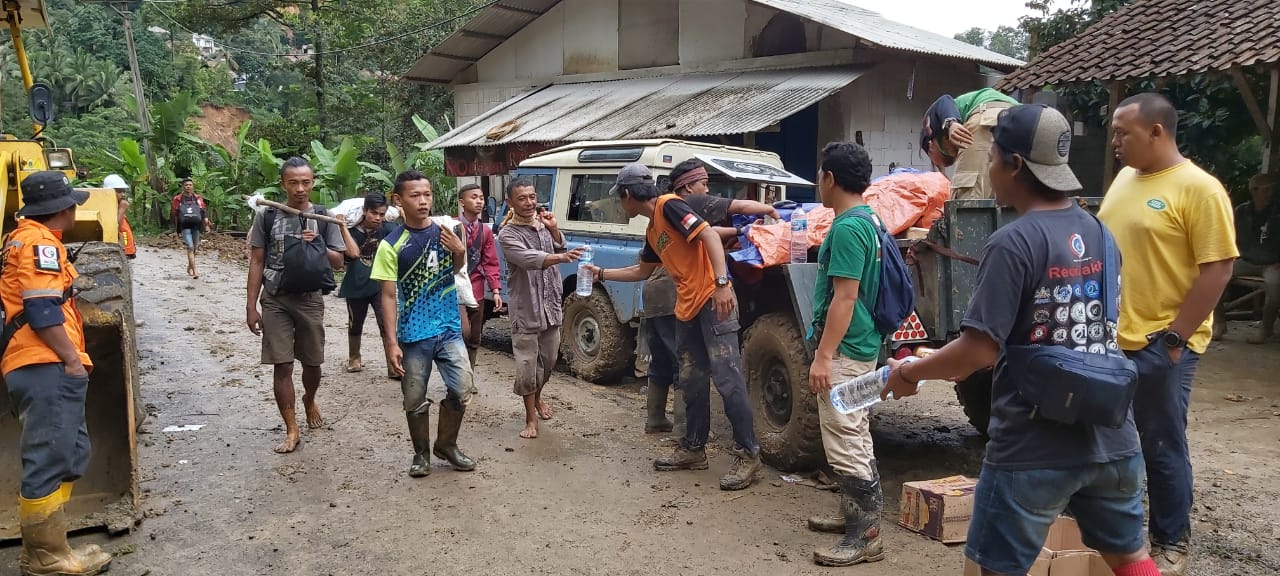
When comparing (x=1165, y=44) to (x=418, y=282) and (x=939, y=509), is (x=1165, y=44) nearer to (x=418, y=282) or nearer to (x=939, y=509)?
(x=939, y=509)

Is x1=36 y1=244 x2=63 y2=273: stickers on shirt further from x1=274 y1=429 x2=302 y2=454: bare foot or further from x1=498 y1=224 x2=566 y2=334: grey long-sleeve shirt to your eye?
x1=498 y1=224 x2=566 y2=334: grey long-sleeve shirt

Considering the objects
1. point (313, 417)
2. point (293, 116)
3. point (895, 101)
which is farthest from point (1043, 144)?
point (293, 116)

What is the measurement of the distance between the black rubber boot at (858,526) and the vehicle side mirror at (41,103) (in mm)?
6168

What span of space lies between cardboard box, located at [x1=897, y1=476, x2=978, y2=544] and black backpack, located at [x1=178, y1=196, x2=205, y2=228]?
1420 cm

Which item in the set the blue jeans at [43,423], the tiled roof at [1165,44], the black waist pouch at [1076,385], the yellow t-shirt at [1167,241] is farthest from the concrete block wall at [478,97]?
the black waist pouch at [1076,385]

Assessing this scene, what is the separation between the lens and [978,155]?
4.71m

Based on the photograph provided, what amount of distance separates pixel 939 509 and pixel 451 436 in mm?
2768

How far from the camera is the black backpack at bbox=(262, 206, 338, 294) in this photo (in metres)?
5.41

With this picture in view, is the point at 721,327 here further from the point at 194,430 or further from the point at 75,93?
the point at 75,93

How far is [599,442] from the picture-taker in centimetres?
595

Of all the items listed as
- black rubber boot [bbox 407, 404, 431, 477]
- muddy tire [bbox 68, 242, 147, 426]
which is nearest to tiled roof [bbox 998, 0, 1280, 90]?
black rubber boot [bbox 407, 404, 431, 477]

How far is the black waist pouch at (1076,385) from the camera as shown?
2.25 meters

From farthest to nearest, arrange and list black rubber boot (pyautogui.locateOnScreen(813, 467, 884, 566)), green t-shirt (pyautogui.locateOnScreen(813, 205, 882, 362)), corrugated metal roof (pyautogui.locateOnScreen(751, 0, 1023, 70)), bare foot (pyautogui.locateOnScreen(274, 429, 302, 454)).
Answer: corrugated metal roof (pyautogui.locateOnScreen(751, 0, 1023, 70))
bare foot (pyautogui.locateOnScreen(274, 429, 302, 454))
black rubber boot (pyautogui.locateOnScreen(813, 467, 884, 566))
green t-shirt (pyautogui.locateOnScreen(813, 205, 882, 362))

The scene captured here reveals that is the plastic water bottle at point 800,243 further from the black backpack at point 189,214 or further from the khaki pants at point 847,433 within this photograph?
the black backpack at point 189,214
